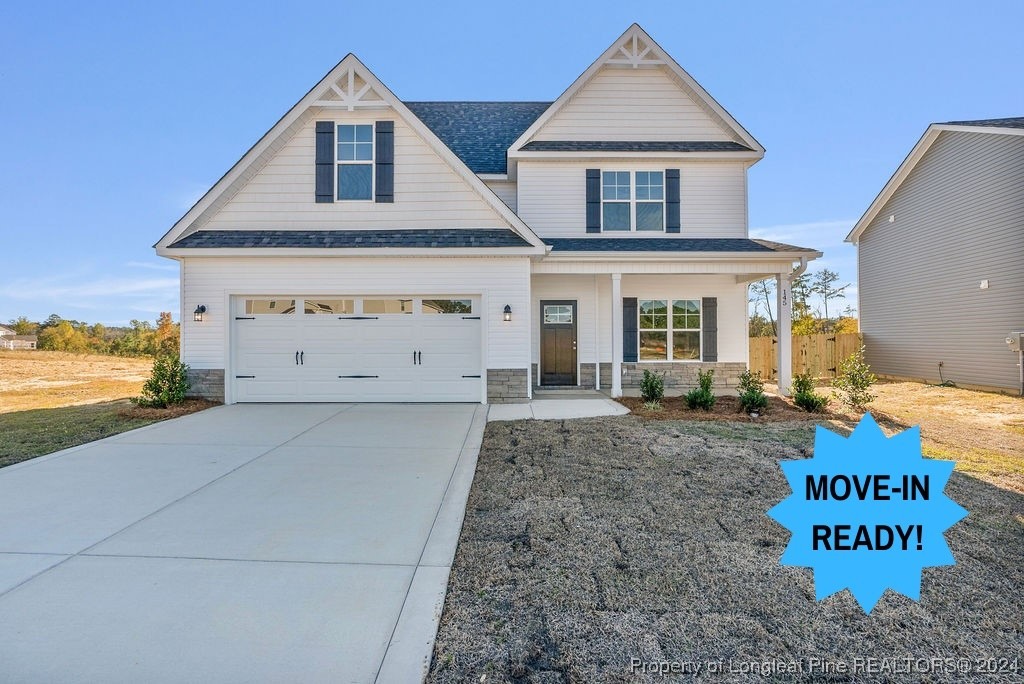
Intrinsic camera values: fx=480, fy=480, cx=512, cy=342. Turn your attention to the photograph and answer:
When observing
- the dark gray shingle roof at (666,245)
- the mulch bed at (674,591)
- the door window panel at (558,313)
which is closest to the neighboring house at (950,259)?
the dark gray shingle roof at (666,245)

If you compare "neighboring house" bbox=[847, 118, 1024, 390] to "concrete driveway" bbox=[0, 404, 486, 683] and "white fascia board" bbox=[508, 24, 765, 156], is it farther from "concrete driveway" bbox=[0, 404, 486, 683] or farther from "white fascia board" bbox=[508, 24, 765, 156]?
"concrete driveway" bbox=[0, 404, 486, 683]

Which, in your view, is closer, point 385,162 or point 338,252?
point 338,252

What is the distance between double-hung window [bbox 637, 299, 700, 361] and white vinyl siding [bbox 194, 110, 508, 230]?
14.4 feet

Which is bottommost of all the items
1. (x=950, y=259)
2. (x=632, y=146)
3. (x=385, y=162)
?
(x=950, y=259)

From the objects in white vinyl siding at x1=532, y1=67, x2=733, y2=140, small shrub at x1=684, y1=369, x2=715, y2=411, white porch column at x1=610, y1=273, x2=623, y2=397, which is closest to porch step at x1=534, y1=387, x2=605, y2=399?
white porch column at x1=610, y1=273, x2=623, y2=397

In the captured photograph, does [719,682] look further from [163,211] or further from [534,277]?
[163,211]

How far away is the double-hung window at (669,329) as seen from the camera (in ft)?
38.7

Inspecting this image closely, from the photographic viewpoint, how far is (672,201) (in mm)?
11555

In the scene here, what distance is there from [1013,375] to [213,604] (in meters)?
17.0

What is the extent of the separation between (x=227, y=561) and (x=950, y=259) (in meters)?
18.5

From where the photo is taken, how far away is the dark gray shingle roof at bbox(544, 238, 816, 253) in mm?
10469

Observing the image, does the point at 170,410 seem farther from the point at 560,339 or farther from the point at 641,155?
the point at 641,155

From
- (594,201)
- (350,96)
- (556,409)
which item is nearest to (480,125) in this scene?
(594,201)

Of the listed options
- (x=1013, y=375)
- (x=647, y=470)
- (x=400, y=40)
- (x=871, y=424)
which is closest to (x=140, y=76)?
(x=400, y=40)
